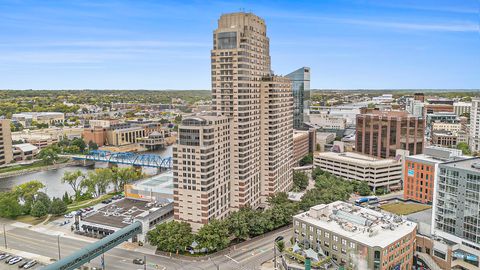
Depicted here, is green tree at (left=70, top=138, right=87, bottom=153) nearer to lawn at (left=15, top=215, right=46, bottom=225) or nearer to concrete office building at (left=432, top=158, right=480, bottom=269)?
lawn at (left=15, top=215, right=46, bottom=225)

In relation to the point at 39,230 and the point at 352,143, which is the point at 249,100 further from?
the point at 352,143

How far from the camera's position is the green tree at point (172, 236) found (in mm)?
30938

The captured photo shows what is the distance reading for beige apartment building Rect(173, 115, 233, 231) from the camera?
107ft

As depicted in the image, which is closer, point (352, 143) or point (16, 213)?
point (16, 213)

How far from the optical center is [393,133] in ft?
185

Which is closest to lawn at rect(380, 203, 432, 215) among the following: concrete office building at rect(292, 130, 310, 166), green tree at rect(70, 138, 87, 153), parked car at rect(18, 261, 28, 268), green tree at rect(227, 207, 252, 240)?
green tree at rect(227, 207, 252, 240)

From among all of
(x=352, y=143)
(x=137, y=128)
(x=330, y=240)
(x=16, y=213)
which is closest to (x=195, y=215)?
(x=330, y=240)

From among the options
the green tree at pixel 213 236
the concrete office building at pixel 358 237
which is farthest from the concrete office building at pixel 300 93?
the concrete office building at pixel 358 237

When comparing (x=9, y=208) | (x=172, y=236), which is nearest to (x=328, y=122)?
(x=172, y=236)

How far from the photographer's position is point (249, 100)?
126 ft

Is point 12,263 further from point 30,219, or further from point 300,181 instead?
point 300,181

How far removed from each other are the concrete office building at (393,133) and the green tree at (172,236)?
119ft

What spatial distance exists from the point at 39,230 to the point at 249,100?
77.5 feet

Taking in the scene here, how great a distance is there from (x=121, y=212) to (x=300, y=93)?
5881 centimetres
